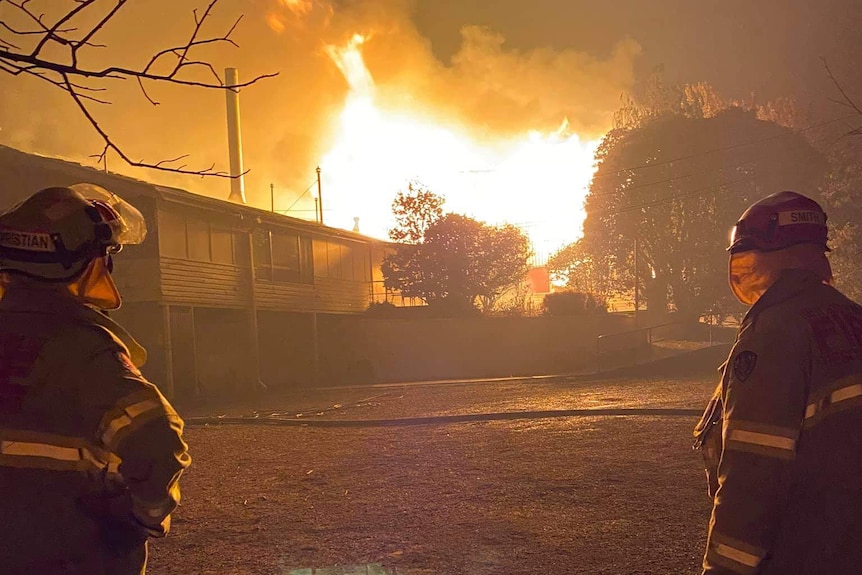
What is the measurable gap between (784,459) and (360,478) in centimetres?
662

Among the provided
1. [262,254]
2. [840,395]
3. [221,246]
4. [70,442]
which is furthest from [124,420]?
[262,254]

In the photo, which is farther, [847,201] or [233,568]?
[847,201]

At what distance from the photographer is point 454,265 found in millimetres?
31656

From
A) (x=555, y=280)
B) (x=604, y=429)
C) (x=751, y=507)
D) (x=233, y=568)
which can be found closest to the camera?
(x=751, y=507)

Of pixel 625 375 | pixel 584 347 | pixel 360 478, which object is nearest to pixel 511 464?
pixel 360 478

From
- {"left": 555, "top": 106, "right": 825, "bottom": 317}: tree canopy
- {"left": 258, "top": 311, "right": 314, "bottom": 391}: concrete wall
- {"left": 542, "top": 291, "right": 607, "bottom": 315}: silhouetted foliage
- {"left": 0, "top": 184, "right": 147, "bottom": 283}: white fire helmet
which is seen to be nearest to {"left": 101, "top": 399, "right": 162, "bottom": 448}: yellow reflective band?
{"left": 0, "top": 184, "right": 147, "bottom": 283}: white fire helmet

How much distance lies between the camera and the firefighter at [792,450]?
73.7 inches

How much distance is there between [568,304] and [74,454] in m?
30.1

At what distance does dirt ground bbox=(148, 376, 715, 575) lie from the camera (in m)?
5.14

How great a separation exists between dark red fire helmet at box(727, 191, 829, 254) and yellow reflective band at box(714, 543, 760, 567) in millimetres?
→ 881

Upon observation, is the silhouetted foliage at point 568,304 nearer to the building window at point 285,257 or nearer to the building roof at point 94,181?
the building window at point 285,257

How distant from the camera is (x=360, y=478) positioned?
8055mm

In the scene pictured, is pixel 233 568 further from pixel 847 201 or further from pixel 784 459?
pixel 847 201

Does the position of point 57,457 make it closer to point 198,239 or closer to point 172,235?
point 172,235
